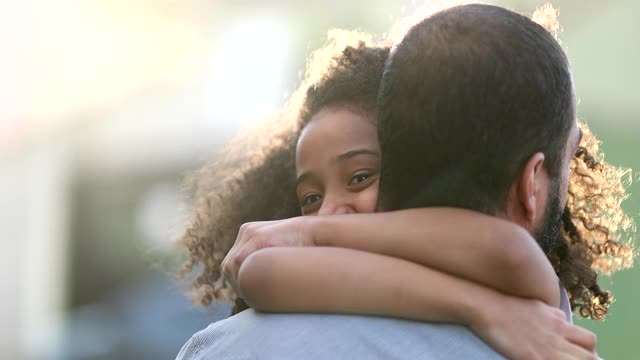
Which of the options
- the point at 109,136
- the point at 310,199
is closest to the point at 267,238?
the point at 310,199

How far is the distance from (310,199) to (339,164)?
0.13 meters

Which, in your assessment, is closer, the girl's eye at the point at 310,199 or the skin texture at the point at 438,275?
the skin texture at the point at 438,275

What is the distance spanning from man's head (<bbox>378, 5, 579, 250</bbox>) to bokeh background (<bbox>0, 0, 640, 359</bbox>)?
18.0ft

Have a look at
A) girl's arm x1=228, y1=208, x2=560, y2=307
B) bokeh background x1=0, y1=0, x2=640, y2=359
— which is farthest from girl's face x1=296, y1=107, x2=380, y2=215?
bokeh background x1=0, y1=0, x2=640, y2=359

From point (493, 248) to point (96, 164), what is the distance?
9350 mm

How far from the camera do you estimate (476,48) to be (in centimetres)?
151

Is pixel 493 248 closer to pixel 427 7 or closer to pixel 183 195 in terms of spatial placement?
pixel 427 7

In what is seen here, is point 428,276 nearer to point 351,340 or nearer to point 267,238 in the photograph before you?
point 351,340

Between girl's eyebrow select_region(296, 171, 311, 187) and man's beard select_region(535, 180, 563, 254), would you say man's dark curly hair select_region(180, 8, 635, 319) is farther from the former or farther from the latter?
Result: man's beard select_region(535, 180, 563, 254)

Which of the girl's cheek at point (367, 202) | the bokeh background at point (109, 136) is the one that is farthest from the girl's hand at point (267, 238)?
the bokeh background at point (109, 136)

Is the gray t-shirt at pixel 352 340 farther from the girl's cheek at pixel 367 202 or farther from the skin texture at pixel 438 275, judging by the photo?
the girl's cheek at pixel 367 202

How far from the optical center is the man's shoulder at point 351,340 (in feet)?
4.79

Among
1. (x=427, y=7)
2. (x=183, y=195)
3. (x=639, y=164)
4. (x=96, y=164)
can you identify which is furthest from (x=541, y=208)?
(x=96, y=164)

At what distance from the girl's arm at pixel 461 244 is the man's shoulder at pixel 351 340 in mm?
93
